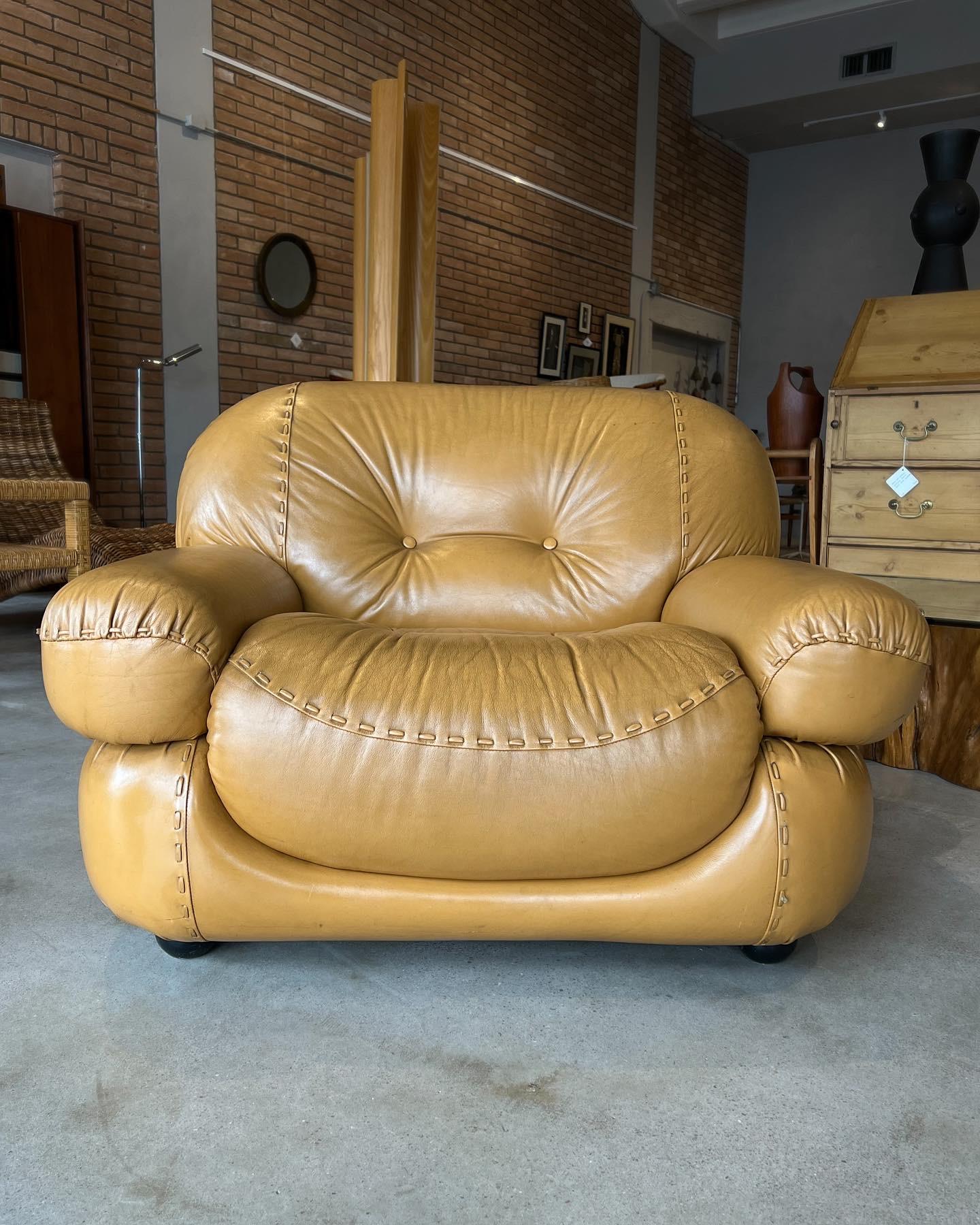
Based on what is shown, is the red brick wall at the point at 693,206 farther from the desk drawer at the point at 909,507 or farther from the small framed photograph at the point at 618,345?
the desk drawer at the point at 909,507

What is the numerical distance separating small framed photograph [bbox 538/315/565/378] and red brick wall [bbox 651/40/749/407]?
5.49 feet

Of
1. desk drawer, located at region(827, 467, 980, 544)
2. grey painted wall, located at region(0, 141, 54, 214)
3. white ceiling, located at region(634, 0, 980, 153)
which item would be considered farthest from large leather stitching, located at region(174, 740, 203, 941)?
white ceiling, located at region(634, 0, 980, 153)

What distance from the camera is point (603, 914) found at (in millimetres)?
1169

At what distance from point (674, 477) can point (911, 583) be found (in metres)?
1.33

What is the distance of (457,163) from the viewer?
21.6 feet

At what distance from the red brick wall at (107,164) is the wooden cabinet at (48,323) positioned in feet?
0.89

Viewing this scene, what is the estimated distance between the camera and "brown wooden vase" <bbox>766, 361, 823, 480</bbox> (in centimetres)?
356

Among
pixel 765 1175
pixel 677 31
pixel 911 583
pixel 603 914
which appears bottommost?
pixel 765 1175

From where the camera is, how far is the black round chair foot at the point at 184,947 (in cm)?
128

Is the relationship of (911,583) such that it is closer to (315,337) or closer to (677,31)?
(315,337)

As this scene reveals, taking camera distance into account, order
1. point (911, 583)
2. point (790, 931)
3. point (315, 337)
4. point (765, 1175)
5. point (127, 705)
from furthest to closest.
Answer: point (315, 337) → point (911, 583) → point (790, 931) → point (127, 705) → point (765, 1175)

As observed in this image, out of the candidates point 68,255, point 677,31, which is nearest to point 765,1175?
point 68,255

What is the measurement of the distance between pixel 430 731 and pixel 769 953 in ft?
1.97

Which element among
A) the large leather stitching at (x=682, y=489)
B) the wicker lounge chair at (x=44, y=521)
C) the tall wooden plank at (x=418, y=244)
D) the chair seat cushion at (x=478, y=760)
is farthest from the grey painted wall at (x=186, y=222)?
the chair seat cushion at (x=478, y=760)
